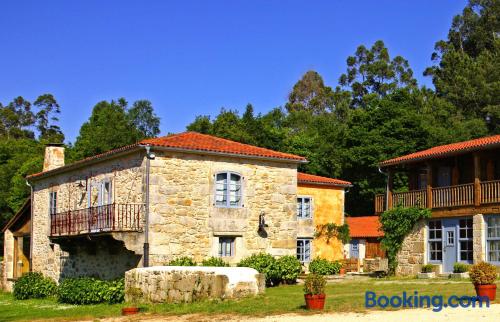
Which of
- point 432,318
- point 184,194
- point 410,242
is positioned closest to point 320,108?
point 410,242

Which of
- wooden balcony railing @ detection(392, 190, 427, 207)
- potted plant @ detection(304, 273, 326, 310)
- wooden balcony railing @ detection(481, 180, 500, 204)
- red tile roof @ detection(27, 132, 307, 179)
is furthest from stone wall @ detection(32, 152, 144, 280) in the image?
wooden balcony railing @ detection(481, 180, 500, 204)

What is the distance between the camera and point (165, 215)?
2317 centimetres

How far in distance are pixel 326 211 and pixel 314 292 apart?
18.8m

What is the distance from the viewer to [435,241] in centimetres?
2750

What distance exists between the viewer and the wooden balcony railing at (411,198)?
2838cm

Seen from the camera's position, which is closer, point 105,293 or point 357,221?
→ point 105,293

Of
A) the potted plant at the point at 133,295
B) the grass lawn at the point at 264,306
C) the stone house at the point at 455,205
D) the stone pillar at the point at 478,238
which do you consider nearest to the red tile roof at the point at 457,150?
the stone house at the point at 455,205

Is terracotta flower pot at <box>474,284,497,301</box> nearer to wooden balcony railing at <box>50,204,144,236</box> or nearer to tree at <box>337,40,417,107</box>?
wooden balcony railing at <box>50,204,144,236</box>

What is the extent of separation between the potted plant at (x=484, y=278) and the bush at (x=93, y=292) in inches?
426

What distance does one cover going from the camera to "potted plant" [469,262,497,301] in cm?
1451

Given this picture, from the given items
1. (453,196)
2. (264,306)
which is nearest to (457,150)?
(453,196)

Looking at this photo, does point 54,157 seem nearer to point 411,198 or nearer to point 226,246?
point 226,246

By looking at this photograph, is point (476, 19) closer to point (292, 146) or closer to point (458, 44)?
point (458, 44)

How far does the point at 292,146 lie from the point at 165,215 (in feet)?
99.7
